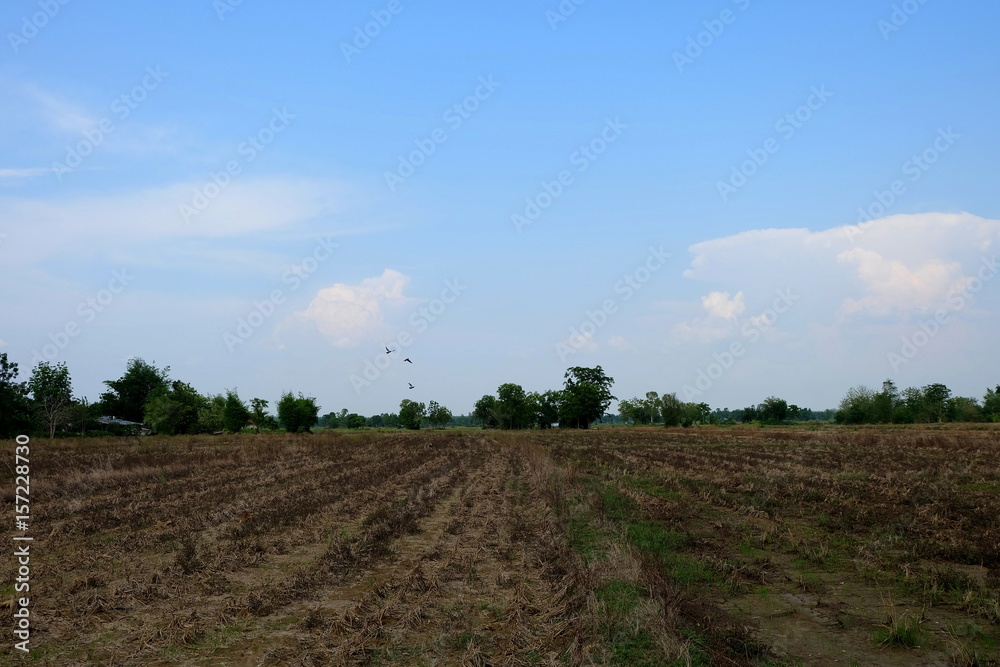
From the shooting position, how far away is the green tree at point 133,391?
340 ft

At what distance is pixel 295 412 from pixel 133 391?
46007 mm

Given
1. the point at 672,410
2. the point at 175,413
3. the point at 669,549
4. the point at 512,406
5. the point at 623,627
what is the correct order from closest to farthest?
the point at 623,627 → the point at 669,549 → the point at 175,413 → the point at 672,410 → the point at 512,406

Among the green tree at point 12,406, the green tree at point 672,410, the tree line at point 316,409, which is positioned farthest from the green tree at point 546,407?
the green tree at point 12,406

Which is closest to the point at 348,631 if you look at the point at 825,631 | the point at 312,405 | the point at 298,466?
the point at 825,631

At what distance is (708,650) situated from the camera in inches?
266

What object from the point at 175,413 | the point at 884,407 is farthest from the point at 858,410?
the point at 175,413

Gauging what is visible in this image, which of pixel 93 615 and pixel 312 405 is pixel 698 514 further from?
pixel 312 405

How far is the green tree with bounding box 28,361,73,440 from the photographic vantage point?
222 ft

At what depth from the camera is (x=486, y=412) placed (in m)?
141

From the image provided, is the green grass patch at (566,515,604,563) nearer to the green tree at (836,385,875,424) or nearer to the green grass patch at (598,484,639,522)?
the green grass patch at (598,484,639,522)

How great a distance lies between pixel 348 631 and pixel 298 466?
2360 cm

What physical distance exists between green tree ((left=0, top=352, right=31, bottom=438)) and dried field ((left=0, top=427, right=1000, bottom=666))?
47.4m

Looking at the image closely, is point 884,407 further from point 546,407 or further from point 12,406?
point 12,406

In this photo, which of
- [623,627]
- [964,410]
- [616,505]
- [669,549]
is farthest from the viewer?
[964,410]
